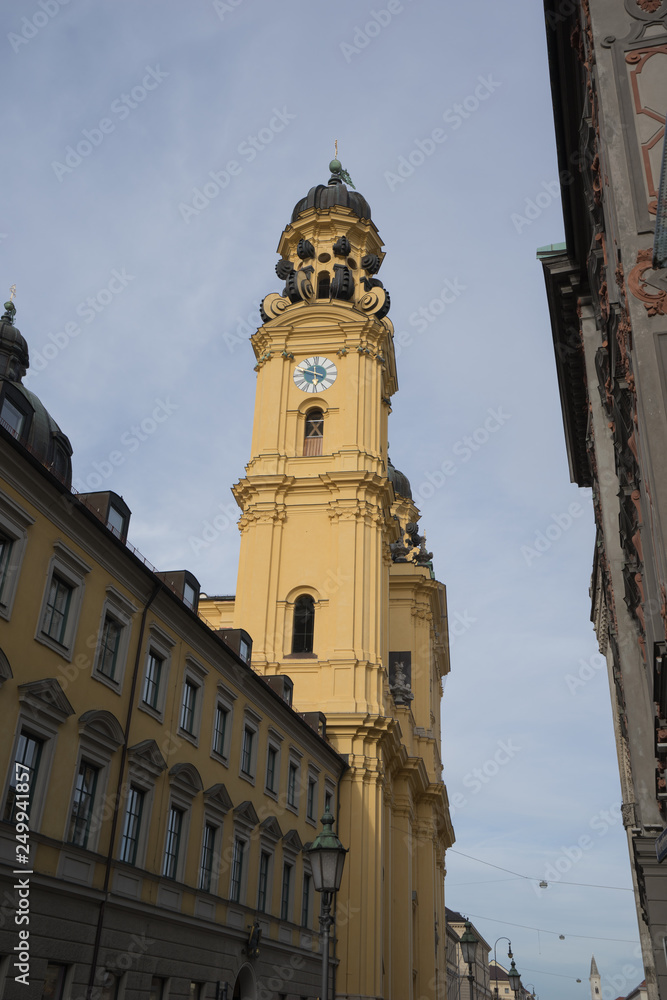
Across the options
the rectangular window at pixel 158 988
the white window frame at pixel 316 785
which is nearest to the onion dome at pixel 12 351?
the white window frame at pixel 316 785

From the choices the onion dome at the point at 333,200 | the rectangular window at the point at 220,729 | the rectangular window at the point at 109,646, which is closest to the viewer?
the rectangular window at the point at 109,646

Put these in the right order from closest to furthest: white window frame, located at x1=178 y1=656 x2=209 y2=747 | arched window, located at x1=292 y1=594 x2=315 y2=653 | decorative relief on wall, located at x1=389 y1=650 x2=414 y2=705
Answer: white window frame, located at x1=178 y1=656 x2=209 y2=747 < arched window, located at x1=292 y1=594 x2=315 y2=653 < decorative relief on wall, located at x1=389 y1=650 x2=414 y2=705

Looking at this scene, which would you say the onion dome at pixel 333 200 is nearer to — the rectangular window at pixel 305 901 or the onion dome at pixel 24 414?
the onion dome at pixel 24 414

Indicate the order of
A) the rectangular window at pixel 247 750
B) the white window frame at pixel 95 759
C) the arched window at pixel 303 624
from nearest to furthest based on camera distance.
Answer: the white window frame at pixel 95 759
the rectangular window at pixel 247 750
the arched window at pixel 303 624

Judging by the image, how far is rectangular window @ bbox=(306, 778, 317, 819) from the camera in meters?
32.5

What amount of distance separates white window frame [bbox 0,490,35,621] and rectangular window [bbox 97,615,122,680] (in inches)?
133

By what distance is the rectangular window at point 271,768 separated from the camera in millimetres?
28297

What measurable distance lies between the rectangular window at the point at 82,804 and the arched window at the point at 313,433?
2832 centimetres

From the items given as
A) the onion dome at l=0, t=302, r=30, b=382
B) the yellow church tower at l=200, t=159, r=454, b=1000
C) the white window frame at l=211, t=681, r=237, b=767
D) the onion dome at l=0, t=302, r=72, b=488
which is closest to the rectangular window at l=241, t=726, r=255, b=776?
the white window frame at l=211, t=681, r=237, b=767

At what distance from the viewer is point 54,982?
16391 millimetres

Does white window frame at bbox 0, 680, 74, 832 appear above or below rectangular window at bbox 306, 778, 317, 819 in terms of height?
below

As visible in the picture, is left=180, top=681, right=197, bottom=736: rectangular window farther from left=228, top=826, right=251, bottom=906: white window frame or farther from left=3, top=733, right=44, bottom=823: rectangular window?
left=3, top=733, right=44, bottom=823: rectangular window

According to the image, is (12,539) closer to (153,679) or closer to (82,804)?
(82,804)

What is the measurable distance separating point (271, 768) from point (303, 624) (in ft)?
45.3
